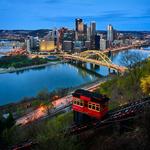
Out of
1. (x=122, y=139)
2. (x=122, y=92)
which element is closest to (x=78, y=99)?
(x=122, y=139)

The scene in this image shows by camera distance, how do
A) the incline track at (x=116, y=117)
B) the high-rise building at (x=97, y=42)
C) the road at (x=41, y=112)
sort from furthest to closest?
the high-rise building at (x=97, y=42) < the road at (x=41, y=112) < the incline track at (x=116, y=117)

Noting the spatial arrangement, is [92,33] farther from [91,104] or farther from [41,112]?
[91,104]

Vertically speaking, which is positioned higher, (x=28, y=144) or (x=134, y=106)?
(x=134, y=106)

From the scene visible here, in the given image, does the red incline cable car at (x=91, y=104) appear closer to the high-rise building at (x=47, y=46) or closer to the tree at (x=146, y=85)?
the tree at (x=146, y=85)

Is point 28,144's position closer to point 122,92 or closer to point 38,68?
point 122,92

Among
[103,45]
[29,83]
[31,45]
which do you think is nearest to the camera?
[29,83]

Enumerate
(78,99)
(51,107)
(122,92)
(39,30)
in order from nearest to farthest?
(78,99), (122,92), (51,107), (39,30)

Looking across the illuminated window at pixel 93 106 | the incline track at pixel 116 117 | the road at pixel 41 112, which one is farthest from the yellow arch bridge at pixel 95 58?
the incline track at pixel 116 117

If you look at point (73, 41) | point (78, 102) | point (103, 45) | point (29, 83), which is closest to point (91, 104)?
point (78, 102)
